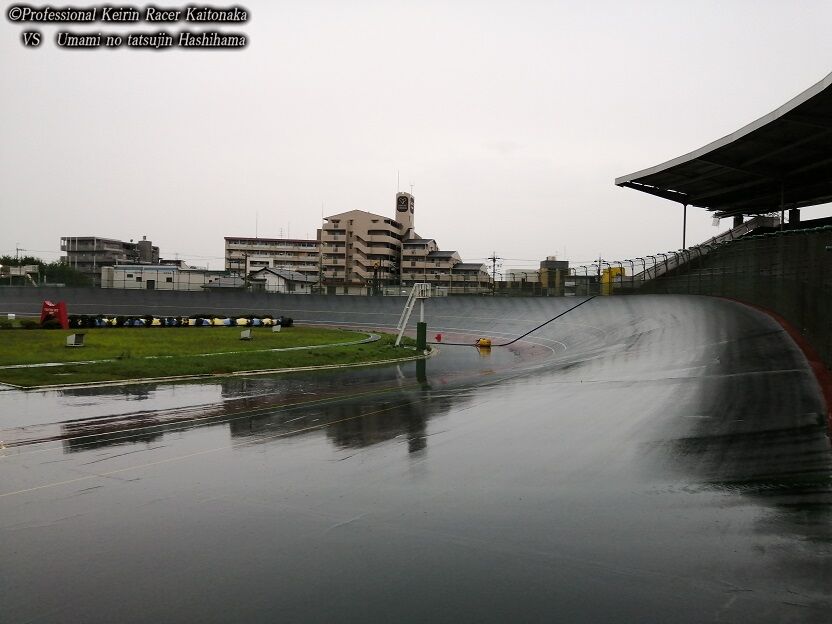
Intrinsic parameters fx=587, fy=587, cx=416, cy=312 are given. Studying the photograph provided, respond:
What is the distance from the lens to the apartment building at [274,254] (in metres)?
138

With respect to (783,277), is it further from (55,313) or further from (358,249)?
(358,249)

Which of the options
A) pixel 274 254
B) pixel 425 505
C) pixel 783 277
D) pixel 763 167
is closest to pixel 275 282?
pixel 274 254

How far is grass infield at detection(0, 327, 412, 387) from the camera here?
65.2ft

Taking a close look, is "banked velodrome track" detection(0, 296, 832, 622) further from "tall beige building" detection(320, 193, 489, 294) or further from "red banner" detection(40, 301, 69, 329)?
"tall beige building" detection(320, 193, 489, 294)

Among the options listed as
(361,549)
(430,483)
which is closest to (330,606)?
(361,549)

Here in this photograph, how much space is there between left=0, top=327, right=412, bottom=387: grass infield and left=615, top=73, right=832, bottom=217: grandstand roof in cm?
2426

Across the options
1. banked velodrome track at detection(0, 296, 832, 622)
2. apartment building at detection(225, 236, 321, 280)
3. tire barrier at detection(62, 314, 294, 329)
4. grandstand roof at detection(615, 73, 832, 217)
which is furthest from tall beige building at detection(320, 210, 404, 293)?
banked velodrome track at detection(0, 296, 832, 622)

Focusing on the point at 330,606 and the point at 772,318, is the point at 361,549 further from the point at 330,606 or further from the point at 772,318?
the point at 772,318

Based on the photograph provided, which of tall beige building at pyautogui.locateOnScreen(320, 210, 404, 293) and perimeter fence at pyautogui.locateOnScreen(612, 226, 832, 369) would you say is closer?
perimeter fence at pyautogui.locateOnScreen(612, 226, 832, 369)

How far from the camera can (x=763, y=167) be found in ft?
141

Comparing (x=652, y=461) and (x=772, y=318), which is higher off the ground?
(x=772, y=318)

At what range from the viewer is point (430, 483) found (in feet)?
28.1

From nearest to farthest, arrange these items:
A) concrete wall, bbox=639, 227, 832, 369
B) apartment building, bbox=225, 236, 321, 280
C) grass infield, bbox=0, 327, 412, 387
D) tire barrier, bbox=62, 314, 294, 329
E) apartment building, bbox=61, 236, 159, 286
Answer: concrete wall, bbox=639, 227, 832, 369 → grass infield, bbox=0, 327, 412, 387 → tire barrier, bbox=62, 314, 294, 329 → apartment building, bbox=225, 236, 321, 280 → apartment building, bbox=61, 236, 159, 286

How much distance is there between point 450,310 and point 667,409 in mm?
44201
